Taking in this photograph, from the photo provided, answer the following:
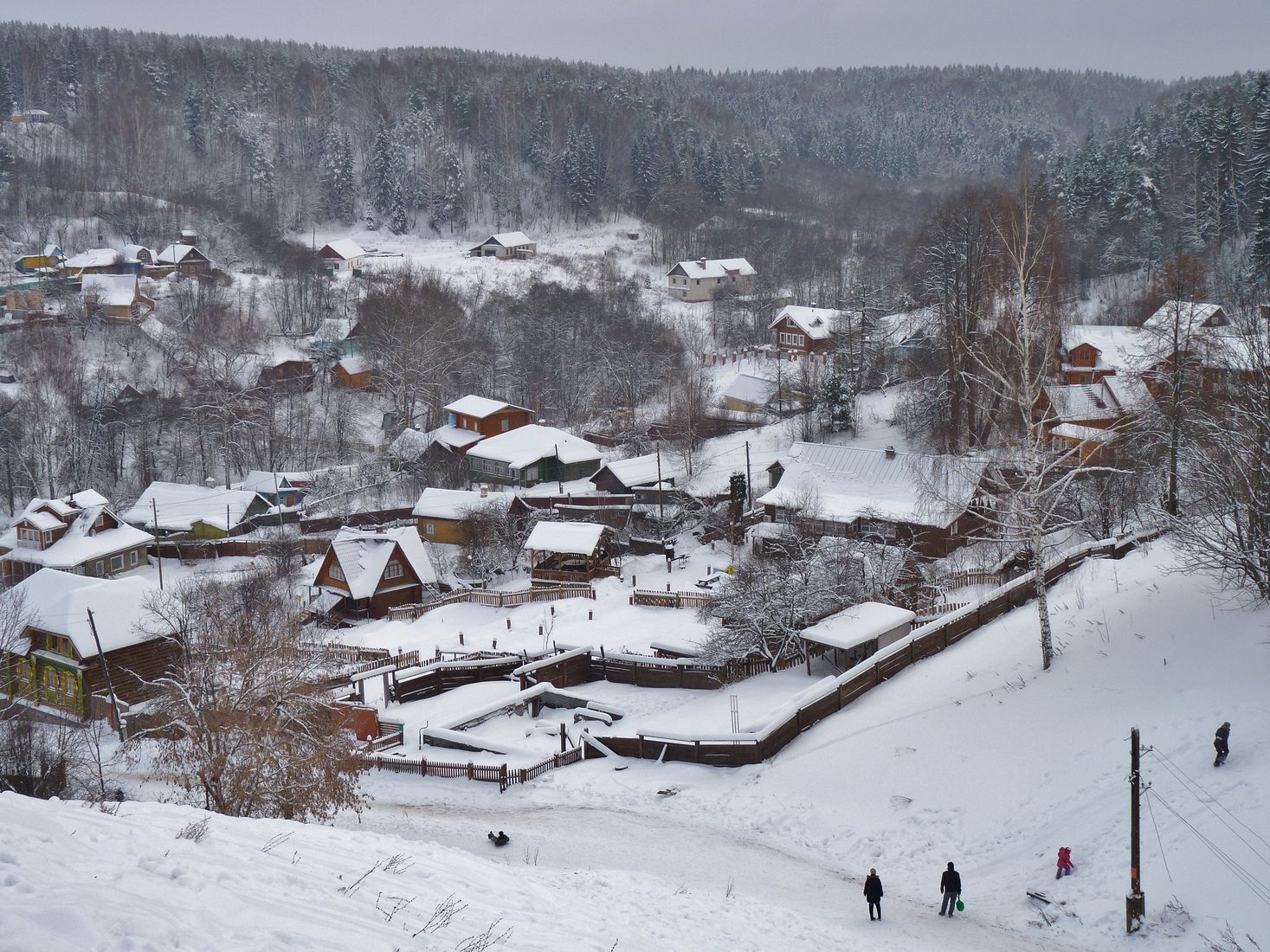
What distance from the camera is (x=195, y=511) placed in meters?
48.9

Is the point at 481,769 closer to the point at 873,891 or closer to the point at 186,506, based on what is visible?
the point at 873,891

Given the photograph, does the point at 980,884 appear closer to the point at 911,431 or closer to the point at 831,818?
the point at 831,818

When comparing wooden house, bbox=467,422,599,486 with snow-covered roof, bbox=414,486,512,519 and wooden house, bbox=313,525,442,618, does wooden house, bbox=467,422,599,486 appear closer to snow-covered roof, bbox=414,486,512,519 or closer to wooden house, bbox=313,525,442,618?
snow-covered roof, bbox=414,486,512,519

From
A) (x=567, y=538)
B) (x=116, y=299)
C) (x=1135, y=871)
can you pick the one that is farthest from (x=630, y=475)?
(x=116, y=299)

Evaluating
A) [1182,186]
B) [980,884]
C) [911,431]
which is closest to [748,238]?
[1182,186]

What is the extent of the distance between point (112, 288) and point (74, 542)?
31654 millimetres

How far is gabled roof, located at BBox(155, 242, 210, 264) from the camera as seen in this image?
78.4 meters

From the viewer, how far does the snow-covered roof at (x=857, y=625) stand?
22234mm

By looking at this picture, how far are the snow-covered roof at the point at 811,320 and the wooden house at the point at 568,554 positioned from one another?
105 ft

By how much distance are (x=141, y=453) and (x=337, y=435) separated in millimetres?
10348

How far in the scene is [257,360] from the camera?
64.0 m

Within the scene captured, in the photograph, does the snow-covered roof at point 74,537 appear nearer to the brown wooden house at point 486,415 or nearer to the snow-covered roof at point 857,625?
the brown wooden house at point 486,415

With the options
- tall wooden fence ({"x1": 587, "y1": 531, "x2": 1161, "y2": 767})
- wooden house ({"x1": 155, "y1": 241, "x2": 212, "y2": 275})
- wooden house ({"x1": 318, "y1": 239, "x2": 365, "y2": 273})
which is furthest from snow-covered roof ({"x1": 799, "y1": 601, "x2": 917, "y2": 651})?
wooden house ({"x1": 318, "y1": 239, "x2": 365, "y2": 273})

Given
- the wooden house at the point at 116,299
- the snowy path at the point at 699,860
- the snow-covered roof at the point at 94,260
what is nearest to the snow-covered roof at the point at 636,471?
the snowy path at the point at 699,860
